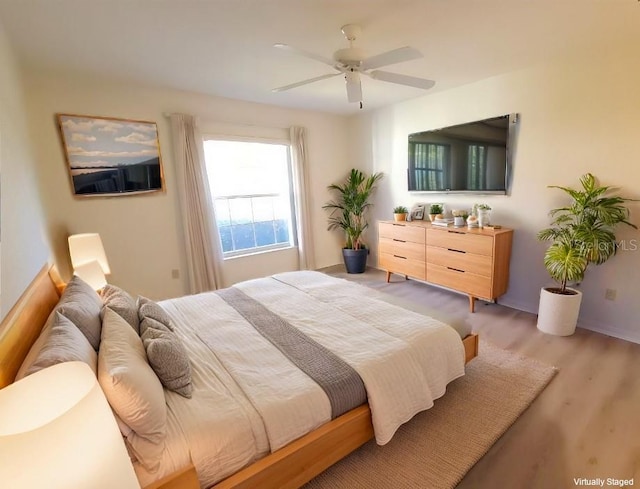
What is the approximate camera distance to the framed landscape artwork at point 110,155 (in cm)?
Answer: 289

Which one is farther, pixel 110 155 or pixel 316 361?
pixel 110 155

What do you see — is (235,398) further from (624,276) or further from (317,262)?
(317,262)

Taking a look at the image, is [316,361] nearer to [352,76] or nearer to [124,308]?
[124,308]

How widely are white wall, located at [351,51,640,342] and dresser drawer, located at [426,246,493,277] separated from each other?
476mm

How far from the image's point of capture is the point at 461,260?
3.21 metres

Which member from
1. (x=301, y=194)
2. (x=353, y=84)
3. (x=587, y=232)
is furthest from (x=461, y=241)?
(x=301, y=194)

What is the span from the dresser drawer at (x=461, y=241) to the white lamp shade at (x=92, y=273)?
3.29m

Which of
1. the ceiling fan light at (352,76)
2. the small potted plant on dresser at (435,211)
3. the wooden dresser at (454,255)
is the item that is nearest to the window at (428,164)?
the small potted plant on dresser at (435,211)

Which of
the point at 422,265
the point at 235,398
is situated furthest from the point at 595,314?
the point at 235,398

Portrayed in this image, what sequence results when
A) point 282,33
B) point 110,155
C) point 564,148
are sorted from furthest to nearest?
point 110,155, point 564,148, point 282,33

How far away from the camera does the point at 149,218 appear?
3.36 meters

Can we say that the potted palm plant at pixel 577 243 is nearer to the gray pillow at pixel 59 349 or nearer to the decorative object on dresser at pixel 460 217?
the decorative object on dresser at pixel 460 217

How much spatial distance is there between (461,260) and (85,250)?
3633 millimetres

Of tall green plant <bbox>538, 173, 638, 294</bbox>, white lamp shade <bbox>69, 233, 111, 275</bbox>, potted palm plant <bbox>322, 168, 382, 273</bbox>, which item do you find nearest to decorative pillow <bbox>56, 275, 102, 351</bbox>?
white lamp shade <bbox>69, 233, 111, 275</bbox>
